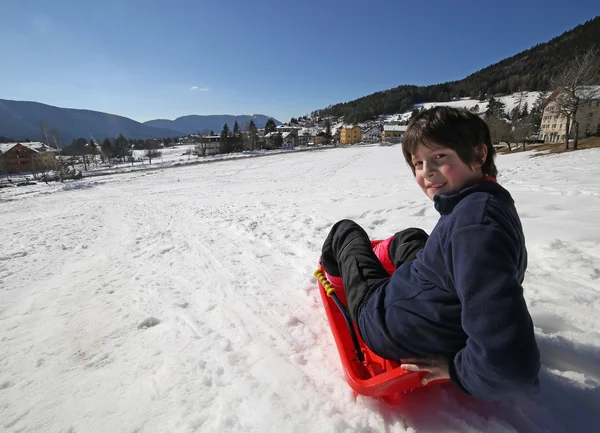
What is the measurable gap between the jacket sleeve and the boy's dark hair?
50 centimetres

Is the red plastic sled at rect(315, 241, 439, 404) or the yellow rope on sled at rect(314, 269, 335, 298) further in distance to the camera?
the yellow rope on sled at rect(314, 269, 335, 298)

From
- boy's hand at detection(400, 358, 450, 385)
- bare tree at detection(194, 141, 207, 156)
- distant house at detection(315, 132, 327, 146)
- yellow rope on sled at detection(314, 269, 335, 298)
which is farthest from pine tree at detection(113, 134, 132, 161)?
boy's hand at detection(400, 358, 450, 385)

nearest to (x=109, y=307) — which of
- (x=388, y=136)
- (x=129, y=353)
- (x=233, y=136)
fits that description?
(x=129, y=353)

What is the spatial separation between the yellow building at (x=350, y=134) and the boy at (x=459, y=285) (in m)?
102

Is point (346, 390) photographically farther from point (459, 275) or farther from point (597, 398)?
point (597, 398)

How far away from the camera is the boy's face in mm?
1314

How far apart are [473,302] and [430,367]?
1.99 ft

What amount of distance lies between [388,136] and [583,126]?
166 feet

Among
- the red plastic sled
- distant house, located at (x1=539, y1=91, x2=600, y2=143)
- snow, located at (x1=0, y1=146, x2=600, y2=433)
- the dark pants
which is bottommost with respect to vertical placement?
snow, located at (x1=0, y1=146, x2=600, y2=433)

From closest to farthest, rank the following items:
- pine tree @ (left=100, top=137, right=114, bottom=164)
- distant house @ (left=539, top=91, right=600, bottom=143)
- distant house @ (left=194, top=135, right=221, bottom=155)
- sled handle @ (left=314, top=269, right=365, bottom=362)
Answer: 1. sled handle @ (left=314, top=269, right=365, bottom=362)
2. distant house @ (left=539, top=91, right=600, bottom=143)
3. pine tree @ (left=100, top=137, right=114, bottom=164)
4. distant house @ (left=194, top=135, right=221, bottom=155)

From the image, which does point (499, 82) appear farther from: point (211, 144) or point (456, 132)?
point (456, 132)

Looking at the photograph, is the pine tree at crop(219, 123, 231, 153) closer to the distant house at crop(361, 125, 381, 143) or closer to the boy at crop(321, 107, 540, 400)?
the distant house at crop(361, 125, 381, 143)

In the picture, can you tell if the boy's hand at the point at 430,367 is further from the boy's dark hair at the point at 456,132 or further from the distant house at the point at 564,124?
the distant house at the point at 564,124

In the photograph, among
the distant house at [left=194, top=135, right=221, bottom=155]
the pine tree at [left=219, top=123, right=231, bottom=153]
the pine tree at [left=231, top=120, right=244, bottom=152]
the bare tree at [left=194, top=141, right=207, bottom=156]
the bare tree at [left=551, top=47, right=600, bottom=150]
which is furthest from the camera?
the distant house at [left=194, top=135, right=221, bottom=155]
